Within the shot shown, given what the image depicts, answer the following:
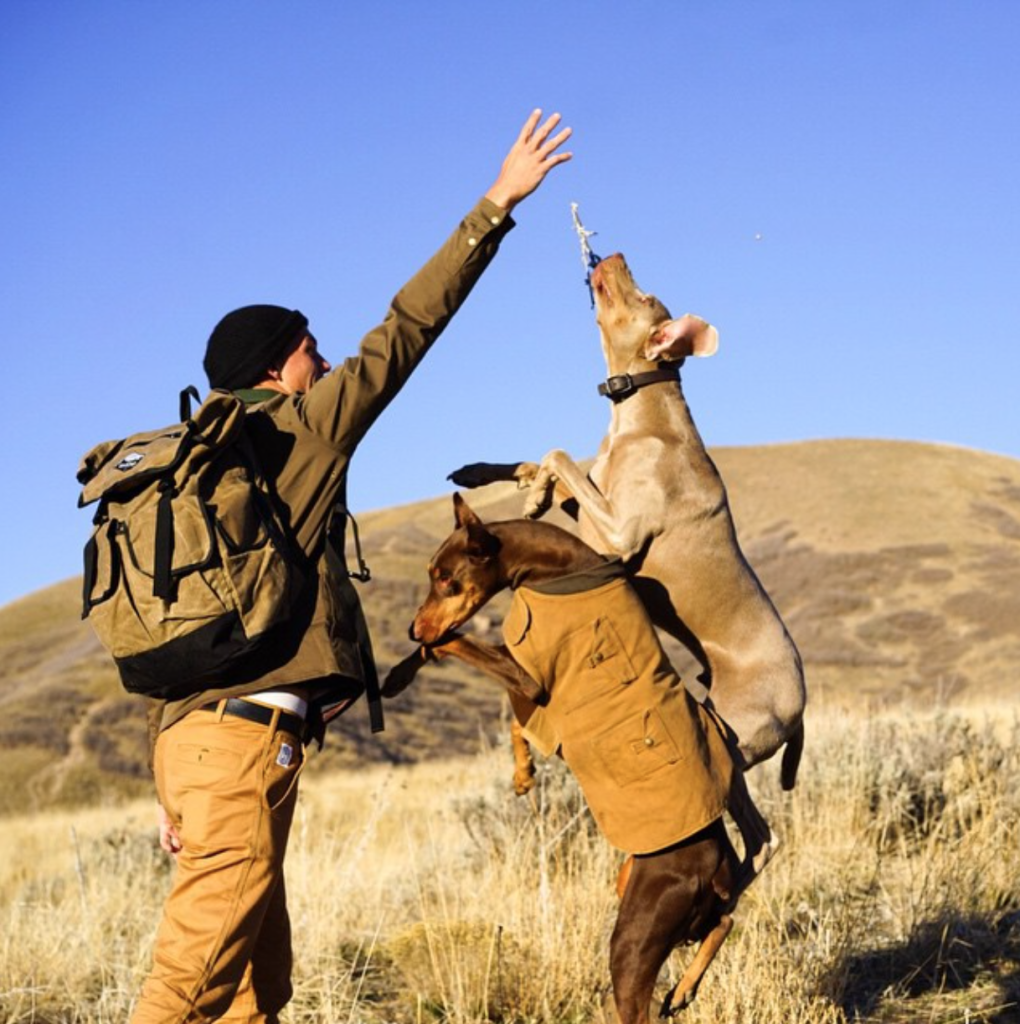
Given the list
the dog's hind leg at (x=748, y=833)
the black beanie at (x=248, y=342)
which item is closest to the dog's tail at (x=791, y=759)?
the dog's hind leg at (x=748, y=833)

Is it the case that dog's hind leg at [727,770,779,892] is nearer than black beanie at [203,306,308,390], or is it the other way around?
black beanie at [203,306,308,390]

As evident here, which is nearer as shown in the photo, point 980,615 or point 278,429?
point 278,429

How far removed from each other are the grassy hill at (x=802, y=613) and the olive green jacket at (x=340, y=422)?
79.9 feet

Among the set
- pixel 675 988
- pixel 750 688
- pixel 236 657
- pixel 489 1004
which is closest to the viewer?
pixel 236 657

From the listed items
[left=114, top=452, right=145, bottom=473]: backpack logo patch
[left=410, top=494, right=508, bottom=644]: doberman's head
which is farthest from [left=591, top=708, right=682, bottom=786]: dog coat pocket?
[left=114, top=452, right=145, bottom=473]: backpack logo patch

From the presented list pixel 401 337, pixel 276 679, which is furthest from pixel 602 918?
pixel 401 337

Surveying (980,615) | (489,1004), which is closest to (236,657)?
(489,1004)

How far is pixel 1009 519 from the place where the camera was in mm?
47562

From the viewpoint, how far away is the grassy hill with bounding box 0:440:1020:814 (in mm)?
33969

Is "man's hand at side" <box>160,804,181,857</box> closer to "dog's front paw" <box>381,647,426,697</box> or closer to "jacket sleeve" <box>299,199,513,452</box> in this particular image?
"dog's front paw" <box>381,647,426,697</box>

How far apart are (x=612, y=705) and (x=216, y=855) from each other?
119 cm

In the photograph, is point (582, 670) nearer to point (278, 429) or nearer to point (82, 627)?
point (278, 429)

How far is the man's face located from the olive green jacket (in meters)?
0.25

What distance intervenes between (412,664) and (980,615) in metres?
38.8
